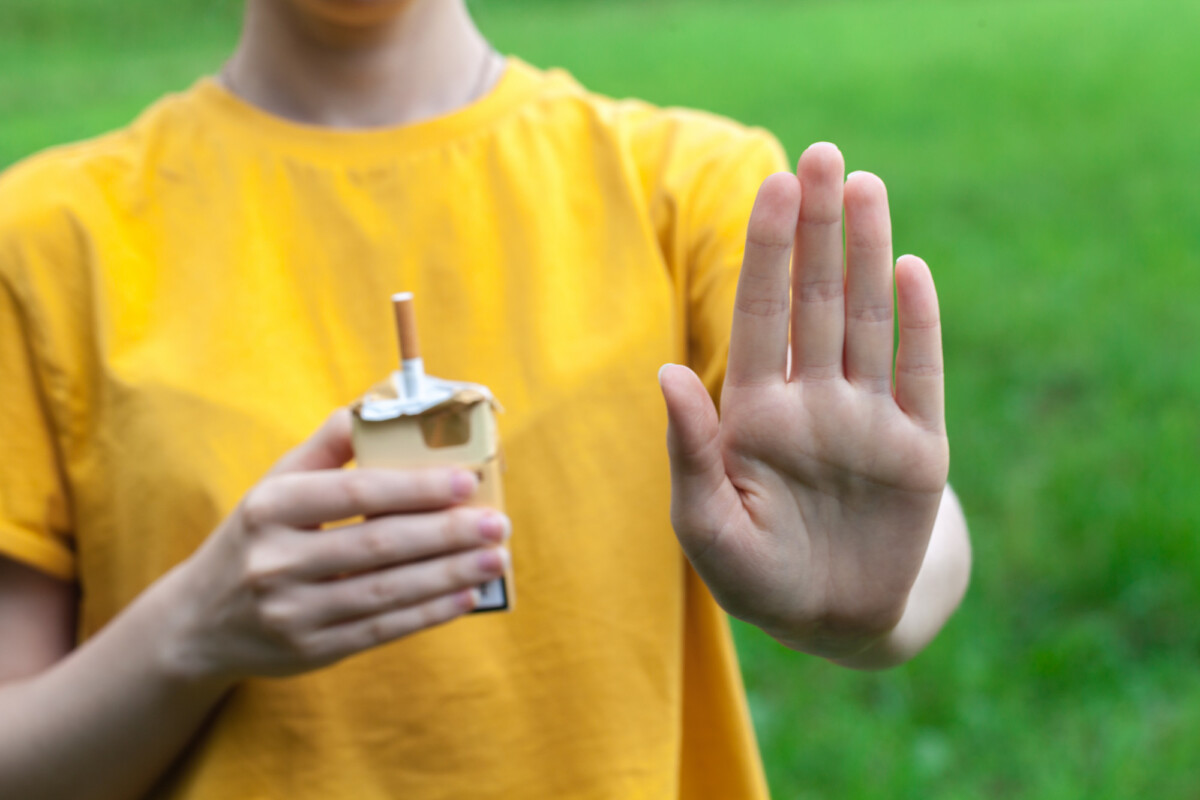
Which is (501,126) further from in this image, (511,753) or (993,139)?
(993,139)

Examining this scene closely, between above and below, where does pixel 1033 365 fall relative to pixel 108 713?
above

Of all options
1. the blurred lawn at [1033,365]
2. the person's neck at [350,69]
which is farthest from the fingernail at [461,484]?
the blurred lawn at [1033,365]

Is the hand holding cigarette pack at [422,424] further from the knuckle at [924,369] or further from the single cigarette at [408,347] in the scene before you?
the knuckle at [924,369]

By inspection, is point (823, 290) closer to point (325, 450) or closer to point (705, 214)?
point (705, 214)

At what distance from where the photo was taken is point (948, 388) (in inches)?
117

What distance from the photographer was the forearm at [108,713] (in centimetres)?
89

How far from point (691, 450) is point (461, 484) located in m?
0.18

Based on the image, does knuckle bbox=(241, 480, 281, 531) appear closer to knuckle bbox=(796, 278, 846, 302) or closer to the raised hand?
the raised hand

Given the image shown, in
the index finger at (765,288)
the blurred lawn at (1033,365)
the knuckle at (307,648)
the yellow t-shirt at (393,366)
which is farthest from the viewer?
the blurred lawn at (1033,365)

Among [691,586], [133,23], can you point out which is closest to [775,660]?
[691,586]

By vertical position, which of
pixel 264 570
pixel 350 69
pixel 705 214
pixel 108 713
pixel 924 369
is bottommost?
pixel 108 713

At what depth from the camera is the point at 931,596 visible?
3.04ft

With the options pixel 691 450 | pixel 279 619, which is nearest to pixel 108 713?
pixel 279 619

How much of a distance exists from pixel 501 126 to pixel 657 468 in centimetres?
38
